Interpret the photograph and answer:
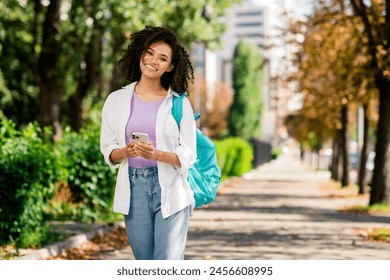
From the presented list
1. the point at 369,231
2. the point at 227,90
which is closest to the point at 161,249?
the point at 369,231

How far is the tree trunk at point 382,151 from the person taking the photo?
19.1 metres

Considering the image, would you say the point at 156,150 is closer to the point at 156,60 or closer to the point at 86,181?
the point at 156,60

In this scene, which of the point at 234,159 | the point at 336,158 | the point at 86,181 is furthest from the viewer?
the point at 234,159

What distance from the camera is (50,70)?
23.2m

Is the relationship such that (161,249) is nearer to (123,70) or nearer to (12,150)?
(123,70)

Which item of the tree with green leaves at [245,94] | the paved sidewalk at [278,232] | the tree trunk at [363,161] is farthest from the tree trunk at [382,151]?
the tree with green leaves at [245,94]

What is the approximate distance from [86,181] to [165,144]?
366 inches

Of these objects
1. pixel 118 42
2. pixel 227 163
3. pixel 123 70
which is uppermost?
pixel 118 42

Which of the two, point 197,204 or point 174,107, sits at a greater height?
point 174,107

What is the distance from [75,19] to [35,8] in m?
2.91

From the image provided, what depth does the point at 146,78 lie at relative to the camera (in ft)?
16.0

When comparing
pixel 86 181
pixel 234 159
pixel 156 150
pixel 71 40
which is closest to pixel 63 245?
pixel 86 181

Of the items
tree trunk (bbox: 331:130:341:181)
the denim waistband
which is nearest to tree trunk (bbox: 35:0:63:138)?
tree trunk (bbox: 331:130:341:181)

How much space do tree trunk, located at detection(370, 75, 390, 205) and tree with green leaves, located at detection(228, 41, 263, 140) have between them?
63.3 metres
